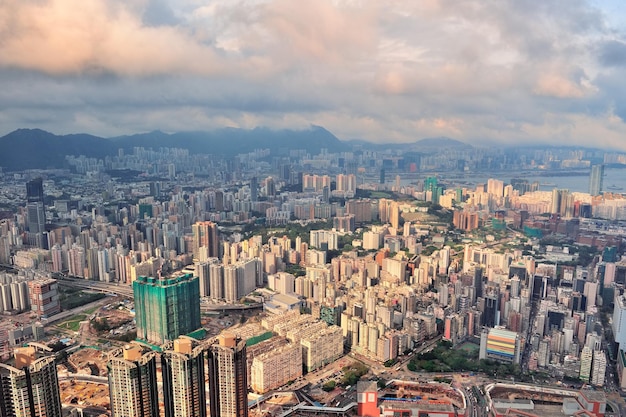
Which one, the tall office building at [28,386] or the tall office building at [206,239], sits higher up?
the tall office building at [28,386]

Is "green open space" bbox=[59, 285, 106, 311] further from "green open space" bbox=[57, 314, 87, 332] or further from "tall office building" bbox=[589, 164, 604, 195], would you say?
"tall office building" bbox=[589, 164, 604, 195]

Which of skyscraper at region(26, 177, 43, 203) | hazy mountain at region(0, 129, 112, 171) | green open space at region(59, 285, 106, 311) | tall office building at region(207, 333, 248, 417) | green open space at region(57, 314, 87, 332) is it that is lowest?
green open space at region(57, 314, 87, 332)

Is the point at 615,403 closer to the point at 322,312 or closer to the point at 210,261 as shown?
the point at 322,312

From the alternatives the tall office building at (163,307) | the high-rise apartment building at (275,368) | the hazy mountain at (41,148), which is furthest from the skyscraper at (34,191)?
the high-rise apartment building at (275,368)

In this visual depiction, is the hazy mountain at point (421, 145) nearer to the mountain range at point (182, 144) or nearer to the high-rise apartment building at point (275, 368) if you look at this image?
the mountain range at point (182, 144)

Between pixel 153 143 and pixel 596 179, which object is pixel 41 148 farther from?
pixel 596 179

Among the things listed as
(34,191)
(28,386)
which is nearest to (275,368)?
(28,386)

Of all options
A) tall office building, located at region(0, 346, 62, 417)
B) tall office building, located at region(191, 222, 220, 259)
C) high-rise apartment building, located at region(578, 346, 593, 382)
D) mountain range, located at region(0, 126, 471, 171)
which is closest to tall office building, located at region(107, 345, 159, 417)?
tall office building, located at region(0, 346, 62, 417)
